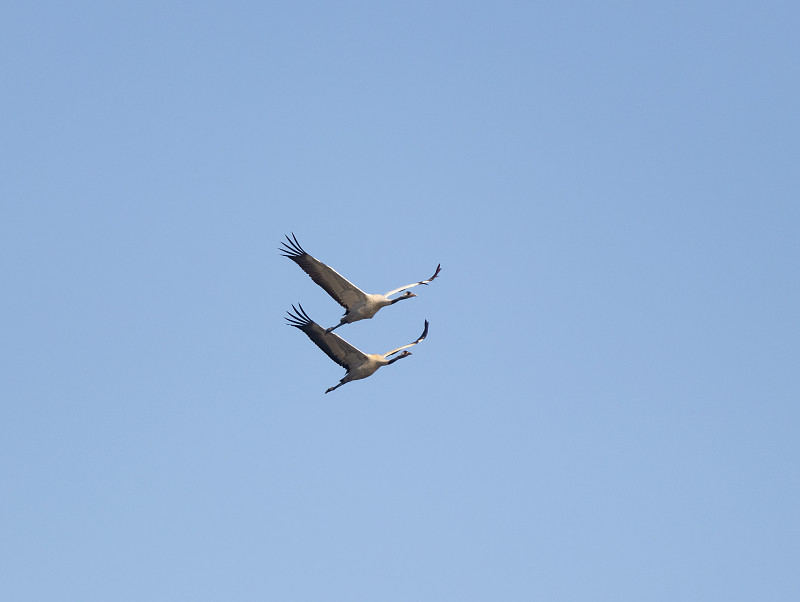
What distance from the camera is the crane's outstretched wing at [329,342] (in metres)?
49.5

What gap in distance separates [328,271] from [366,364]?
4.10 m

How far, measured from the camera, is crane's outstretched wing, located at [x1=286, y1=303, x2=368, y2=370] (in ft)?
162

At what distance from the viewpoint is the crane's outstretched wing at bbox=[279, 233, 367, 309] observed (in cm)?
4891

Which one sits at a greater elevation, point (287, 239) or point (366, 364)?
point (287, 239)

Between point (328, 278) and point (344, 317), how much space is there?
1.72 meters

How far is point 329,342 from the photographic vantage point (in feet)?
163

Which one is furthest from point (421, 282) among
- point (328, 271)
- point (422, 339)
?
point (328, 271)

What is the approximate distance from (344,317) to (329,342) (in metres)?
1.13

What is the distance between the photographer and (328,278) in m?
49.3

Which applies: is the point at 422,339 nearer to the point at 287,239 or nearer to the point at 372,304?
the point at 372,304

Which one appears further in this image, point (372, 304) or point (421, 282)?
point (421, 282)

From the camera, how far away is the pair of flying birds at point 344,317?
161 ft

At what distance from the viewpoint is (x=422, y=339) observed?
52.7 meters

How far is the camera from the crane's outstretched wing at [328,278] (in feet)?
Answer: 160
